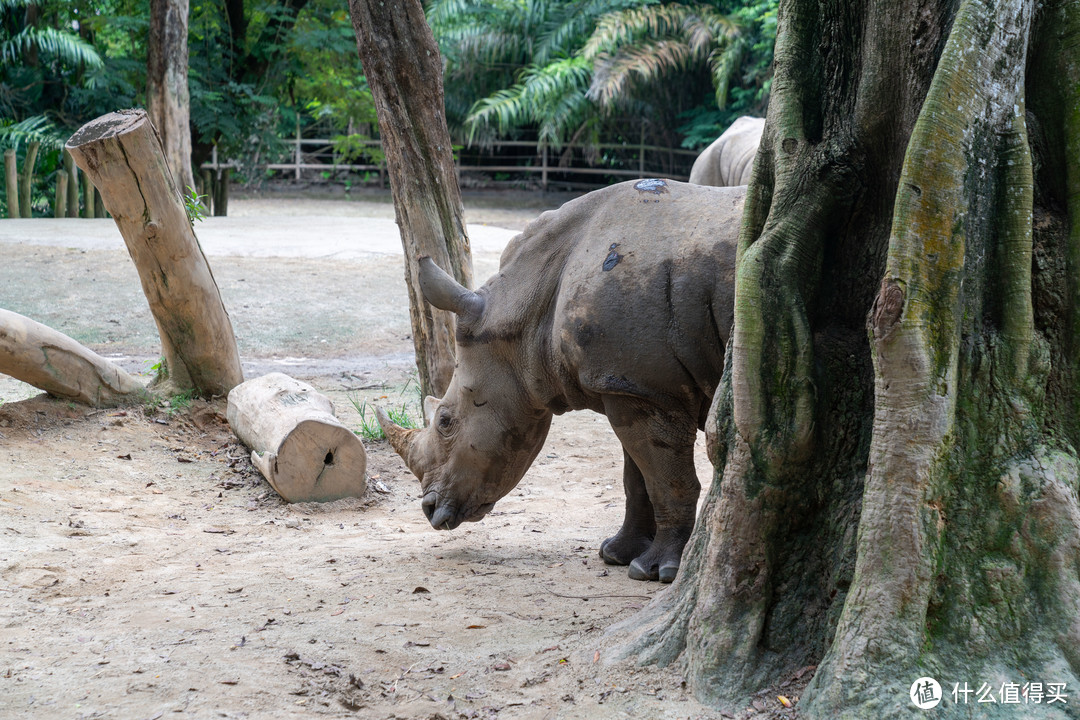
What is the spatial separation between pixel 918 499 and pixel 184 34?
1581 centimetres

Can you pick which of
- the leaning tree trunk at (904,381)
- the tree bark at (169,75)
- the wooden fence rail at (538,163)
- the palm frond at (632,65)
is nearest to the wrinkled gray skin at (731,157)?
the leaning tree trunk at (904,381)

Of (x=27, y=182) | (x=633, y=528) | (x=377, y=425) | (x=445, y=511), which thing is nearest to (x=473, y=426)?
(x=445, y=511)

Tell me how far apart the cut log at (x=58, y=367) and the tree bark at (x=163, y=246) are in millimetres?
389

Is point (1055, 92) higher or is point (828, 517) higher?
point (1055, 92)

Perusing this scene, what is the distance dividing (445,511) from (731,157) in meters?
5.57

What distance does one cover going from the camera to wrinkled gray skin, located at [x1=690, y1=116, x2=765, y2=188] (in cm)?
895

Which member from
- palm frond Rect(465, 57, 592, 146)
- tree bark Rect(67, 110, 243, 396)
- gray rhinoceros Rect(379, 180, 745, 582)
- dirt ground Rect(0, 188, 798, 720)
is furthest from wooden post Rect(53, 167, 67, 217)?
gray rhinoceros Rect(379, 180, 745, 582)

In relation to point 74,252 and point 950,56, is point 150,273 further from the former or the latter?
point 74,252

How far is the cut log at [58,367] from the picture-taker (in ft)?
20.9

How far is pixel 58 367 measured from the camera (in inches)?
262

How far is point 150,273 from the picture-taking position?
6910 millimetres

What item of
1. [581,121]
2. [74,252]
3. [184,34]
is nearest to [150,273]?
[74,252]

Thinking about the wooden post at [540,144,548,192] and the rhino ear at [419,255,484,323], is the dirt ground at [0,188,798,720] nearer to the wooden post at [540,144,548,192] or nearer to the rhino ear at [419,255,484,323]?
the rhino ear at [419,255,484,323]

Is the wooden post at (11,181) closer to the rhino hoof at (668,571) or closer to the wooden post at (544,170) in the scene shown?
the wooden post at (544,170)
